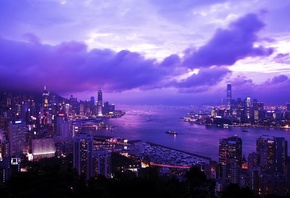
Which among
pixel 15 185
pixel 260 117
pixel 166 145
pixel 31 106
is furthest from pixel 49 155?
pixel 260 117

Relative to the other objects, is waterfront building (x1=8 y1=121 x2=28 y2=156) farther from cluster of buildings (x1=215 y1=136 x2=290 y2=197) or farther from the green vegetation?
the green vegetation

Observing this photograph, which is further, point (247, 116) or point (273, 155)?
point (247, 116)

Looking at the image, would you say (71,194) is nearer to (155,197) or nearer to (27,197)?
(27,197)

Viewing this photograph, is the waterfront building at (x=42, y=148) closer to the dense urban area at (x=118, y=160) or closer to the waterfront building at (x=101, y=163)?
the dense urban area at (x=118, y=160)

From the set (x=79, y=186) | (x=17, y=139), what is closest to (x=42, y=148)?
(x=17, y=139)

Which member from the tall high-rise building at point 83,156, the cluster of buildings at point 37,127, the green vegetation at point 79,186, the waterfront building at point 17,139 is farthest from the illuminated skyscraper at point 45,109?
the green vegetation at point 79,186

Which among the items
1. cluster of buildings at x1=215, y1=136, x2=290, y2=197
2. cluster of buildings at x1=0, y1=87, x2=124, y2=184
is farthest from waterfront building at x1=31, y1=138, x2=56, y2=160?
cluster of buildings at x1=215, y1=136, x2=290, y2=197

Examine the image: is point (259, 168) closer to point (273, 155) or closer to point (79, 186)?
point (273, 155)
